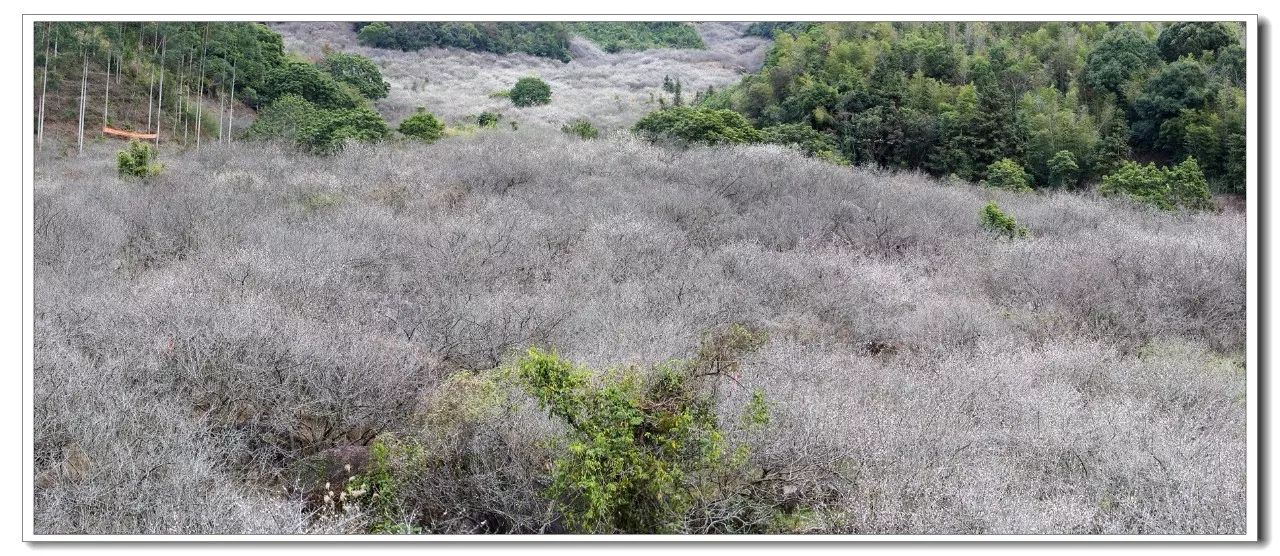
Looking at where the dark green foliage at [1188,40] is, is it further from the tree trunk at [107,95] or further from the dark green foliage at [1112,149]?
the tree trunk at [107,95]

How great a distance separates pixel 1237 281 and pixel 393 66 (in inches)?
1253

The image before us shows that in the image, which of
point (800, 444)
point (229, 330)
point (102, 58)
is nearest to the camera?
point (800, 444)

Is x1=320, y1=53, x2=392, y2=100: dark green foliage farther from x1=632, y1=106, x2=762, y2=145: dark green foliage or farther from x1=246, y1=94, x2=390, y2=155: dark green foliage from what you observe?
x1=632, y1=106, x2=762, y2=145: dark green foliage

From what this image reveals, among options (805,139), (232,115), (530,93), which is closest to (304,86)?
(232,115)

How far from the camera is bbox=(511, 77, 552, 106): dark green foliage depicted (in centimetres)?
2944

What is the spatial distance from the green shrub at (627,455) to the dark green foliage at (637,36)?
86.2 ft

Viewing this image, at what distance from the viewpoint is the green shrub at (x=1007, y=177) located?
701 inches

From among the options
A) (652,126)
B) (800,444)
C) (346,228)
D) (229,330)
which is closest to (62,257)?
(346,228)

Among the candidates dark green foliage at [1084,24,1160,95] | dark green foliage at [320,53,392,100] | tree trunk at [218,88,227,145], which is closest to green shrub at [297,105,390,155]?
A: tree trunk at [218,88,227,145]

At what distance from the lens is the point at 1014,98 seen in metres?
21.1

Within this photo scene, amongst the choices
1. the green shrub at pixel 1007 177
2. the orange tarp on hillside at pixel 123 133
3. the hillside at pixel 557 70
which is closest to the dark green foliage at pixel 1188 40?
the green shrub at pixel 1007 177

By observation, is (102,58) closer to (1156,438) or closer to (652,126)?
(652,126)

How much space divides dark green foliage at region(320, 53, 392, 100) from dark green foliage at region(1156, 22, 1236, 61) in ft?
76.3

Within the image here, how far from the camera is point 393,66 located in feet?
113
